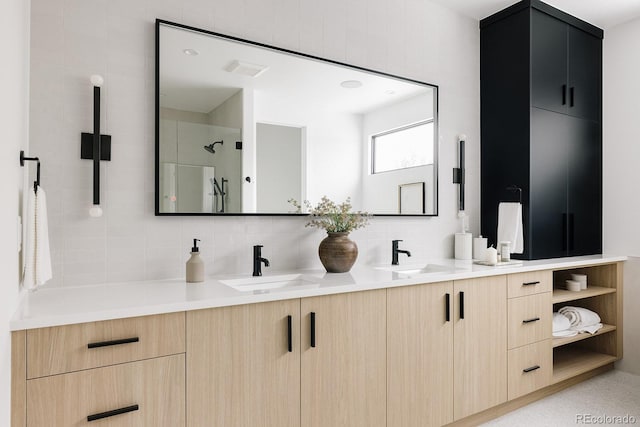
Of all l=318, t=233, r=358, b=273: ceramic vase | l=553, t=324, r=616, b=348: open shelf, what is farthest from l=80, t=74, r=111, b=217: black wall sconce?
l=553, t=324, r=616, b=348: open shelf

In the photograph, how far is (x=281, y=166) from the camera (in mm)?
2236

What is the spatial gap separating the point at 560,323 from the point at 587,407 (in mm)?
506

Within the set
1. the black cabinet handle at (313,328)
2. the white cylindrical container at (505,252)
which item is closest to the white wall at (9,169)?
the black cabinet handle at (313,328)

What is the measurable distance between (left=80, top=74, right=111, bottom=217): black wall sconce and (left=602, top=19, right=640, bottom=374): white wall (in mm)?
3401

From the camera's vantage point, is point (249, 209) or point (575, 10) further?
point (575, 10)

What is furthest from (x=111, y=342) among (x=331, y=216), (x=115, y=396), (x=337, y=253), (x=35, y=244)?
(x=331, y=216)

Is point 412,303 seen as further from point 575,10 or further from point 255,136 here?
point 575,10

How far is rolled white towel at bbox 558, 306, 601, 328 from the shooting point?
112 inches

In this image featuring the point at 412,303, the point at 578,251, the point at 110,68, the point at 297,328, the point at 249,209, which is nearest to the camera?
the point at 297,328

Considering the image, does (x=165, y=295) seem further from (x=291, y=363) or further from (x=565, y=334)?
(x=565, y=334)

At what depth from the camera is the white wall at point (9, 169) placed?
1.07m

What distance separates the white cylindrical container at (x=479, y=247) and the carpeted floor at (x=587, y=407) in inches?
37.3

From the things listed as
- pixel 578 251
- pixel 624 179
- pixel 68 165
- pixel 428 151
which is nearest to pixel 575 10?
pixel 624 179

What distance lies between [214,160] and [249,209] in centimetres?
30
